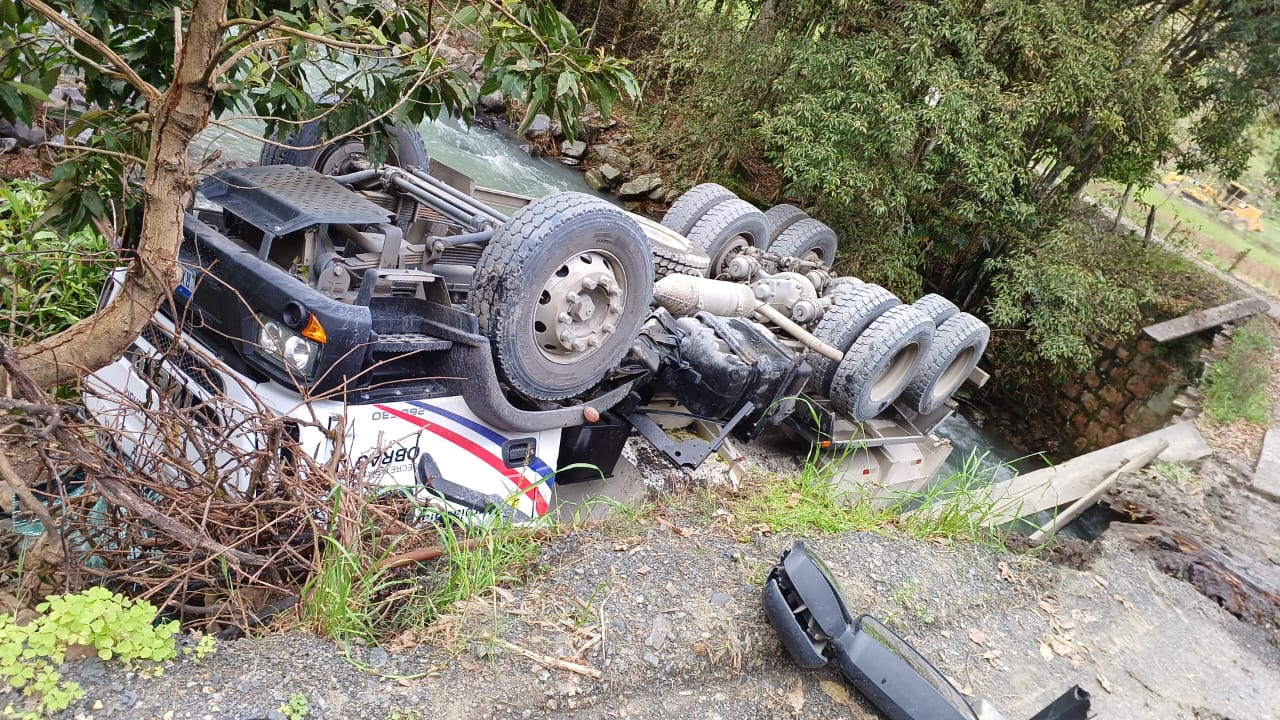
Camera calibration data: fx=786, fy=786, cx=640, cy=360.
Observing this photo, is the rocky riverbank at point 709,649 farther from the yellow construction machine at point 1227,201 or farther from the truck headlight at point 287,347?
the yellow construction machine at point 1227,201

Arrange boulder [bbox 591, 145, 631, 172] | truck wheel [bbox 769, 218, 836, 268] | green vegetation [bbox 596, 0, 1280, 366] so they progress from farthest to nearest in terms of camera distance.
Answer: boulder [bbox 591, 145, 631, 172]
green vegetation [bbox 596, 0, 1280, 366]
truck wheel [bbox 769, 218, 836, 268]

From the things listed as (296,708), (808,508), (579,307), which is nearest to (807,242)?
(808,508)

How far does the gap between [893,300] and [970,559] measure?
2.04 meters

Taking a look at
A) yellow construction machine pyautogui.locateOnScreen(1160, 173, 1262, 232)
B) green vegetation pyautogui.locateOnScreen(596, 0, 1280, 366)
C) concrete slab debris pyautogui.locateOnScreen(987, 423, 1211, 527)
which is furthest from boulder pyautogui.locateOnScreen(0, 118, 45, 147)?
yellow construction machine pyautogui.locateOnScreen(1160, 173, 1262, 232)

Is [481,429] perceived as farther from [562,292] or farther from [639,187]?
[639,187]

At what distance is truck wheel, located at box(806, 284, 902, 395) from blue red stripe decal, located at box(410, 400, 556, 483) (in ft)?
6.58

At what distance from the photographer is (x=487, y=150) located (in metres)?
10.5

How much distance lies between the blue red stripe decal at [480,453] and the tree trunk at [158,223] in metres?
0.91

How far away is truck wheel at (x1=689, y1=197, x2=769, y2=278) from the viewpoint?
17.7 feet

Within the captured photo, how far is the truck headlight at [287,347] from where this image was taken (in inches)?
99.7

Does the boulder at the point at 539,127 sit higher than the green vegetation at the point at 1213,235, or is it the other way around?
the green vegetation at the point at 1213,235

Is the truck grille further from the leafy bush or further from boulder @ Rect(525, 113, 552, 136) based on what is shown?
boulder @ Rect(525, 113, 552, 136)

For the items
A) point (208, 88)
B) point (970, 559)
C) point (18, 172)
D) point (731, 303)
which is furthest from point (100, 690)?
point (18, 172)

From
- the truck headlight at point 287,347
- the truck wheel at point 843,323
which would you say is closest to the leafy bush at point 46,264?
the truck headlight at point 287,347
